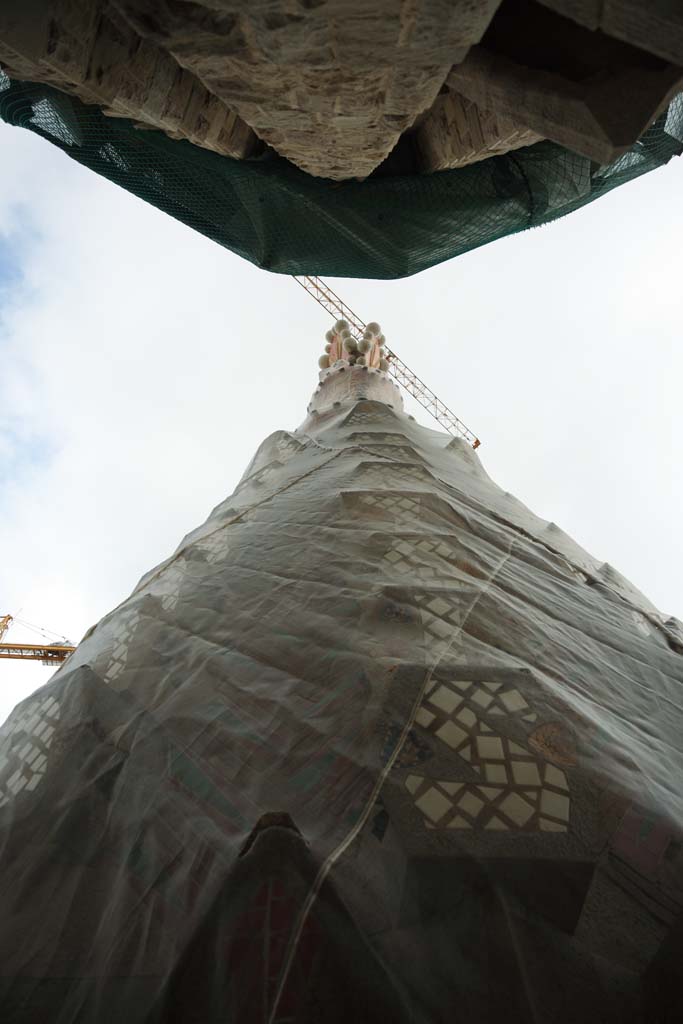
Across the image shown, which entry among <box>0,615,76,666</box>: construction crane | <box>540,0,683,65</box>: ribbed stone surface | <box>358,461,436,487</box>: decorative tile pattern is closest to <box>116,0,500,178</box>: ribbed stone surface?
<box>540,0,683,65</box>: ribbed stone surface

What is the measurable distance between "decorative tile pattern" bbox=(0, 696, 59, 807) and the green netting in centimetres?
445

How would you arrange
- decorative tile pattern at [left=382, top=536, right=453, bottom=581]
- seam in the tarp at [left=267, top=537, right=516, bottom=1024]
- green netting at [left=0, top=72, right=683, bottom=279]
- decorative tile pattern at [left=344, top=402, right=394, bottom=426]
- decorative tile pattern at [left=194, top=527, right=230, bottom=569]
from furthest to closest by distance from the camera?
decorative tile pattern at [left=344, top=402, right=394, bottom=426] < green netting at [left=0, top=72, right=683, bottom=279] < decorative tile pattern at [left=194, top=527, right=230, bottom=569] < decorative tile pattern at [left=382, top=536, right=453, bottom=581] < seam in the tarp at [left=267, top=537, right=516, bottom=1024]

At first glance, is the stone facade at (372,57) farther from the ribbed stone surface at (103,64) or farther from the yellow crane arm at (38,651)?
the yellow crane arm at (38,651)

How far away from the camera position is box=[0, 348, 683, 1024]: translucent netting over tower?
1.25 meters

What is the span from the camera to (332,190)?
4.70 metres

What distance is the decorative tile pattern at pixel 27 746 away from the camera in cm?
215

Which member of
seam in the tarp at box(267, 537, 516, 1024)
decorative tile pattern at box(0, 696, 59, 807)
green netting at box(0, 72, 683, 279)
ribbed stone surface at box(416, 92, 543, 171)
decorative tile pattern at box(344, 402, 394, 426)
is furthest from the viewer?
decorative tile pattern at box(344, 402, 394, 426)

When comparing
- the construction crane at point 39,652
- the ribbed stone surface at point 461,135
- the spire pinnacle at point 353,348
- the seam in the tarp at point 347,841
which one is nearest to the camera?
the seam in the tarp at point 347,841

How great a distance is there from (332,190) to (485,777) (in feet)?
16.4

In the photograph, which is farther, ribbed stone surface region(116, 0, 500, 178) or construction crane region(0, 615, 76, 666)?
construction crane region(0, 615, 76, 666)

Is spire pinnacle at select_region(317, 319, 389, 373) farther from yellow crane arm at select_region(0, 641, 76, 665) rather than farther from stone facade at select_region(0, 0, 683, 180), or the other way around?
yellow crane arm at select_region(0, 641, 76, 665)

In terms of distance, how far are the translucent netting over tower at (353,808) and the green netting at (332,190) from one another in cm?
368

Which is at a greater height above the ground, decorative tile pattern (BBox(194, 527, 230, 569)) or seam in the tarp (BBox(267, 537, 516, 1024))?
decorative tile pattern (BBox(194, 527, 230, 569))

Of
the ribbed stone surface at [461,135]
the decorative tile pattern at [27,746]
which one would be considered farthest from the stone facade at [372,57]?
the decorative tile pattern at [27,746]
